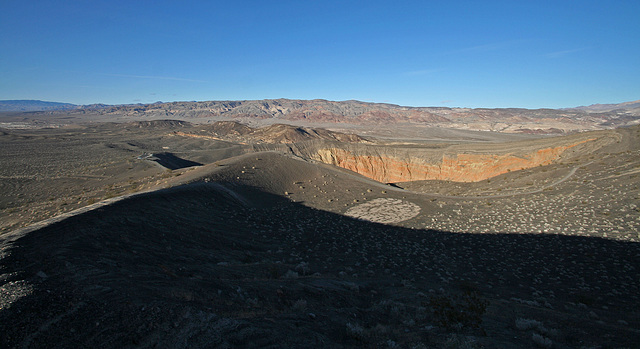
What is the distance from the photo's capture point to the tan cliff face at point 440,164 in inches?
1303

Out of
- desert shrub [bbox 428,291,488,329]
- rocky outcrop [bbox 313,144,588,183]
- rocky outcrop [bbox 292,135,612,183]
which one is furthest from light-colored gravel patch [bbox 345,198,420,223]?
rocky outcrop [bbox 292,135,612,183]

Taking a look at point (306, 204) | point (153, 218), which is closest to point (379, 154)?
point (306, 204)

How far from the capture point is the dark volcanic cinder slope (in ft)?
14.1

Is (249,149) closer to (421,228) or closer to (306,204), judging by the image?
(306,204)

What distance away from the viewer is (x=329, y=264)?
10508mm

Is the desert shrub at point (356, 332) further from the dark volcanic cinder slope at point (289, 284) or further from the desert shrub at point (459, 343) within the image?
the desert shrub at point (459, 343)

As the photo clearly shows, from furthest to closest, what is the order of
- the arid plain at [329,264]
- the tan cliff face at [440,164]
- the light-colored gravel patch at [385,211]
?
1. the tan cliff face at [440,164]
2. the light-colored gravel patch at [385,211]
3. the arid plain at [329,264]

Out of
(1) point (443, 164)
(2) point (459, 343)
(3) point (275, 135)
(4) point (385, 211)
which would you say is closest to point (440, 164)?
(1) point (443, 164)

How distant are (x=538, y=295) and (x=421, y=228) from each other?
7502mm

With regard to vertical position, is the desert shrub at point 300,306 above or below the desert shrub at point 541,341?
below

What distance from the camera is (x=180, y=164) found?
42.3 metres

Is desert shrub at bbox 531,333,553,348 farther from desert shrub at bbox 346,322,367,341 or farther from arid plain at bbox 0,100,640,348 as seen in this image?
desert shrub at bbox 346,322,367,341

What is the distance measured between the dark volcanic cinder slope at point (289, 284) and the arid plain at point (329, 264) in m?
0.04

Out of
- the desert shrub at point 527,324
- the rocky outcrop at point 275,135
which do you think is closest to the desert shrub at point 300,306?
the desert shrub at point 527,324
